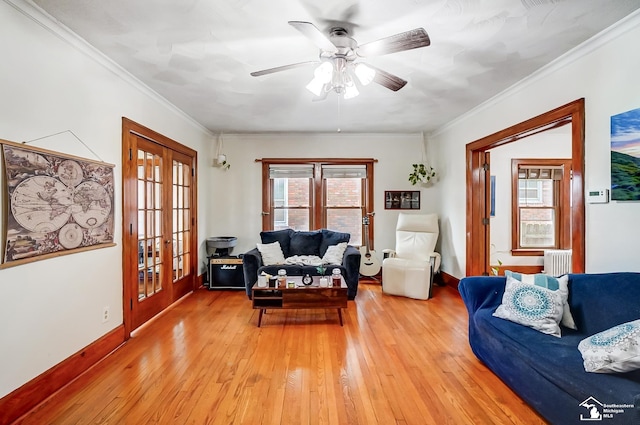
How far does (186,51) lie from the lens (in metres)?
2.38

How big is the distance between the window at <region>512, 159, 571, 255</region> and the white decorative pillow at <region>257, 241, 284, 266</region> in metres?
3.96

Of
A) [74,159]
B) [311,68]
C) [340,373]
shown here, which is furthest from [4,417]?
[311,68]

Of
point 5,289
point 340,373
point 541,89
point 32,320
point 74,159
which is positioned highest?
point 541,89

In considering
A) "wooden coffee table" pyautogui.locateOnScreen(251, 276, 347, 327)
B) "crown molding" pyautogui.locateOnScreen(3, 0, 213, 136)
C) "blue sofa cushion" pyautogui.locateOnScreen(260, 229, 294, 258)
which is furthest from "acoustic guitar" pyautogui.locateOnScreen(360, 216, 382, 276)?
"crown molding" pyautogui.locateOnScreen(3, 0, 213, 136)

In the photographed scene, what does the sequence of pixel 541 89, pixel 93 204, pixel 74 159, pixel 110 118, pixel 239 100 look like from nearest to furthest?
pixel 74 159
pixel 93 204
pixel 110 118
pixel 541 89
pixel 239 100

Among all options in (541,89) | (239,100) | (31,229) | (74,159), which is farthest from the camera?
(239,100)

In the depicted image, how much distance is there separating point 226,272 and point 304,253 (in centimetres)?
122

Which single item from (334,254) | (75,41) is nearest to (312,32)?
(75,41)

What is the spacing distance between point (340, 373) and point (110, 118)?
2.89m

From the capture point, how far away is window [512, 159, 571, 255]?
Result: 16.6 feet

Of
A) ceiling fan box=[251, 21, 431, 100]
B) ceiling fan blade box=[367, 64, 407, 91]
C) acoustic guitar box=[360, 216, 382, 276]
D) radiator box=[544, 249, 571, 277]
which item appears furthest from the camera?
acoustic guitar box=[360, 216, 382, 276]

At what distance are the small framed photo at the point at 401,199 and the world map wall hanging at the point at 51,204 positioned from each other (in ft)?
13.2

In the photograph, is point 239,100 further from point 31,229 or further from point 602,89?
point 602,89

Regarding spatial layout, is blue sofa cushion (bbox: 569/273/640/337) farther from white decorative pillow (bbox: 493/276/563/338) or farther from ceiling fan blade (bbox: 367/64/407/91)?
ceiling fan blade (bbox: 367/64/407/91)
